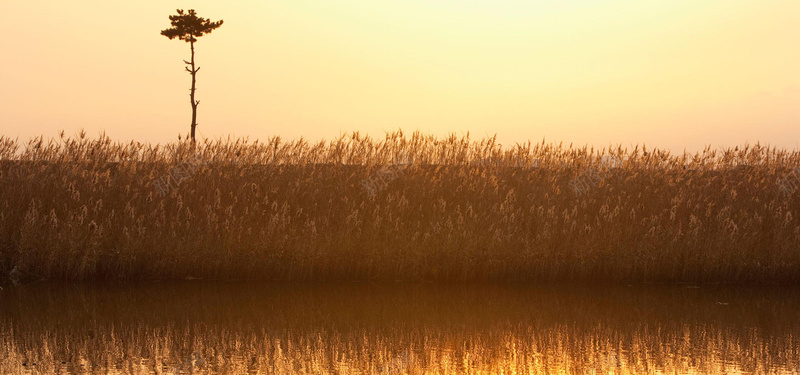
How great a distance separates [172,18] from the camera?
34.0 m

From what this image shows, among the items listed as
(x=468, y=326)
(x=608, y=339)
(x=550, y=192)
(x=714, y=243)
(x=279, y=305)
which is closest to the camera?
(x=608, y=339)

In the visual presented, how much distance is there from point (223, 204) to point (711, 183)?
34.1ft

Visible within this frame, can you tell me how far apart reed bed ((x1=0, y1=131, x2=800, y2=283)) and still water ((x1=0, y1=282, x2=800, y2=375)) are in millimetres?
702

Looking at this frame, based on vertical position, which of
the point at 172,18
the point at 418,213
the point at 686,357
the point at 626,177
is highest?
the point at 172,18

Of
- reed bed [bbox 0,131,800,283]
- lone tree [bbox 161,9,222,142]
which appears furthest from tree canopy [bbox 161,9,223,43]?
reed bed [bbox 0,131,800,283]

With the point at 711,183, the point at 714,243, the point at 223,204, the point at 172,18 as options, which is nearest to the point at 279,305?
the point at 223,204

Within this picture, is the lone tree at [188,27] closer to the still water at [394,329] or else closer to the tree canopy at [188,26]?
the tree canopy at [188,26]

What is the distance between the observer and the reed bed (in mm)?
13219

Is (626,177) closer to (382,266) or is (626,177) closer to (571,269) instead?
(571,269)

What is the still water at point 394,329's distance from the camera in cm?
740

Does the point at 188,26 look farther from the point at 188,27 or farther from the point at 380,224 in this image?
the point at 380,224

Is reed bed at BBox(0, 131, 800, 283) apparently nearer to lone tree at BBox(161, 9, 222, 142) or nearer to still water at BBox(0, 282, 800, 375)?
still water at BBox(0, 282, 800, 375)

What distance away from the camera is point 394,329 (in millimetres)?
9234

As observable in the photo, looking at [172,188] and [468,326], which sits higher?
[172,188]
